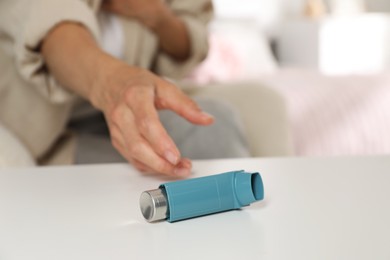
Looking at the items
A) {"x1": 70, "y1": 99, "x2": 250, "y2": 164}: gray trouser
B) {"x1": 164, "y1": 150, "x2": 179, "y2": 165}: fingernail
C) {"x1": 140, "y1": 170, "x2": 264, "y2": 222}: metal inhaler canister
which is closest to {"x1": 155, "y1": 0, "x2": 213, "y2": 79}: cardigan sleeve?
{"x1": 70, "y1": 99, "x2": 250, "y2": 164}: gray trouser

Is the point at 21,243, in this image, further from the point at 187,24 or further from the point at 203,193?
the point at 187,24

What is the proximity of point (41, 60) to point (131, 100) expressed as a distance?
0.29m

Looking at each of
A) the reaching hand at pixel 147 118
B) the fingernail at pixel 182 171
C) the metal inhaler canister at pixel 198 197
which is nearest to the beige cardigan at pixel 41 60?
the reaching hand at pixel 147 118

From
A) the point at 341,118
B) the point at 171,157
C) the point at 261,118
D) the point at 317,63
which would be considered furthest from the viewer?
the point at 317,63

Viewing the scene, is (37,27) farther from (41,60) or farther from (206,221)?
(206,221)

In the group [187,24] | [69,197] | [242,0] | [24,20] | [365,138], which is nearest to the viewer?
[69,197]

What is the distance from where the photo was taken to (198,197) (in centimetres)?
41

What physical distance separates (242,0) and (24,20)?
2625 millimetres

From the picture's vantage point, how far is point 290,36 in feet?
11.3

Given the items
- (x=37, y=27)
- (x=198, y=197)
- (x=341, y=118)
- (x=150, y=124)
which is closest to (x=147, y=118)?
(x=150, y=124)

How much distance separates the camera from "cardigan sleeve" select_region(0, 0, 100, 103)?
0.78 meters

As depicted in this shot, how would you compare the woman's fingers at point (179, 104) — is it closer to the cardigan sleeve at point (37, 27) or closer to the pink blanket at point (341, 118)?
the cardigan sleeve at point (37, 27)

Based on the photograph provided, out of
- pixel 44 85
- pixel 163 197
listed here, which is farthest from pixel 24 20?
pixel 163 197

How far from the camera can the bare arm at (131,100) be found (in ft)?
1.79
